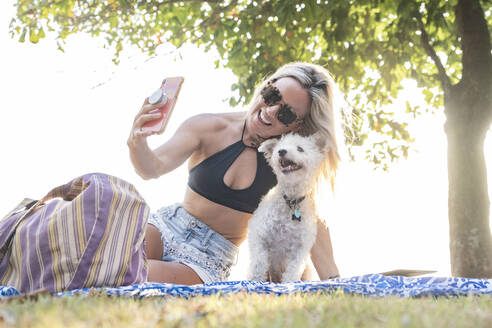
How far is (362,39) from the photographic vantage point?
8984 millimetres

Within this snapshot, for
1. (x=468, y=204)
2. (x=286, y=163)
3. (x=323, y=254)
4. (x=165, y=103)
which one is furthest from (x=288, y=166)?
(x=468, y=204)

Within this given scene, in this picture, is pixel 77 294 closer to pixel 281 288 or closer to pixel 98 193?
pixel 98 193

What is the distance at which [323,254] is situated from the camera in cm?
420

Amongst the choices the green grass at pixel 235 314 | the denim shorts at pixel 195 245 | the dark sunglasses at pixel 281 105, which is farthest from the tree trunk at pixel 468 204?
the green grass at pixel 235 314

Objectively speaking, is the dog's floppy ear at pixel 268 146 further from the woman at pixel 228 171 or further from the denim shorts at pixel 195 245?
the denim shorts at pixel 195 245

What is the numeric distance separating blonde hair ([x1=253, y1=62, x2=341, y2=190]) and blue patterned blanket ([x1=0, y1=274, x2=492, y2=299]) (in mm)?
1349

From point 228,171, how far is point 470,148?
15.0ft

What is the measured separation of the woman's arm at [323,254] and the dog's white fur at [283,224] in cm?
18

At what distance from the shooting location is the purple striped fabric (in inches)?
98.3

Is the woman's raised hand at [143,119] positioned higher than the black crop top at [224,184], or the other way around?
the woman's raised hand at [143,119]

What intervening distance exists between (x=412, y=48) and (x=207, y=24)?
3.92 metres

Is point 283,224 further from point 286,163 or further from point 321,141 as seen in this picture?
point 321,141

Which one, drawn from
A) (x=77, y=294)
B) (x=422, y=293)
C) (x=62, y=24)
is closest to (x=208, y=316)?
(x=77, y=294)

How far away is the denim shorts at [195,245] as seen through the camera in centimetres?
392
